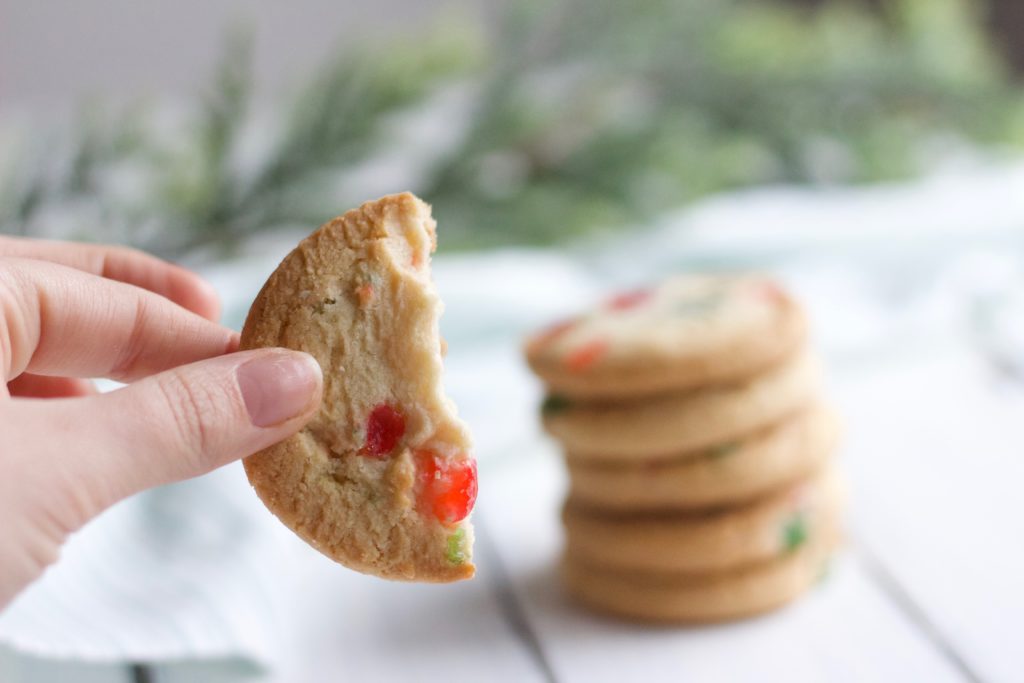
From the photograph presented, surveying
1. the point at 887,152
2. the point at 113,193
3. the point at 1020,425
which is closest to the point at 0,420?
the point at 113,193

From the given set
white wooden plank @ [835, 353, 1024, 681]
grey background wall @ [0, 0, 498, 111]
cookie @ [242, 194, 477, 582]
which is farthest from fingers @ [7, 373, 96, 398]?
grey background wall @ [0, 0, 498, 111]

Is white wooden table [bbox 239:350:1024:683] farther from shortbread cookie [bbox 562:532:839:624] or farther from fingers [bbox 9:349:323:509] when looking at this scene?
fingers [bbox 9:349:323:509]

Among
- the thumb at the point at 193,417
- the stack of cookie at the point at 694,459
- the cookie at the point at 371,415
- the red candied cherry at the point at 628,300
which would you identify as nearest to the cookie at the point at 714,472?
the stack of cookie at the point at 694,459

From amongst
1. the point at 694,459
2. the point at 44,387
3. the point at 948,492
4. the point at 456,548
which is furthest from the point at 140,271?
the point at 948,492

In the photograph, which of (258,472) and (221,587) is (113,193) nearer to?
(221,587)

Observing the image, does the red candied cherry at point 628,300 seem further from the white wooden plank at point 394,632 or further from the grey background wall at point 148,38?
the grey background wall at point 148,38

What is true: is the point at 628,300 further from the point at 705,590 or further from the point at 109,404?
the point at 109,404
